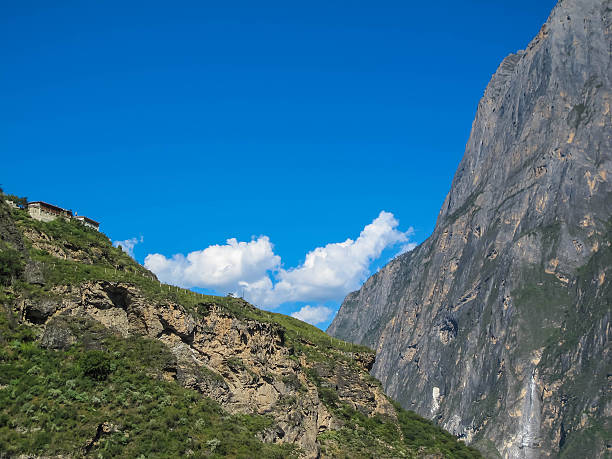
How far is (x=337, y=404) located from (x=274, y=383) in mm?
11619

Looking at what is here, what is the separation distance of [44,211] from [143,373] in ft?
98.0

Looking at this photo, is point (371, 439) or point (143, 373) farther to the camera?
point (371, 439)

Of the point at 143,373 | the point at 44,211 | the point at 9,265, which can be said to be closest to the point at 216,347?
the point at 143,373

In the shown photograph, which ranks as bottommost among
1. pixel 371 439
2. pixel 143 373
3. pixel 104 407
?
pixel 104 407

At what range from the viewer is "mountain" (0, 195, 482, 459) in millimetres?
40469

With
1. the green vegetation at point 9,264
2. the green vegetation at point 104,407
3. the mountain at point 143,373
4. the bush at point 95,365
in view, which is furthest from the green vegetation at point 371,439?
the green vegetation at point 9,264

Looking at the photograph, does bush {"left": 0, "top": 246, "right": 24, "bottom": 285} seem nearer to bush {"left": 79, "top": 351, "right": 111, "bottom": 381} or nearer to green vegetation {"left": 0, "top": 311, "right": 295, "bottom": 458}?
green vegetation {"left": 0, "top": 311, "right": 295, "bottom": 458}

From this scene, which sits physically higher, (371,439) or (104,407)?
(371,439)

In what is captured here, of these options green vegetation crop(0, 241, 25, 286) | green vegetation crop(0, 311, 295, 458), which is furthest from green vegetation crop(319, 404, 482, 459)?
green vegetation crop(0, 241, 25, 286)

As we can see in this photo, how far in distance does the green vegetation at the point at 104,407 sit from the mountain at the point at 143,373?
0.09 m

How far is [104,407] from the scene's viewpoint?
42.2 metres

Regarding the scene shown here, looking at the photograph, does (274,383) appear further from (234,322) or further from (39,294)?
(39,294)

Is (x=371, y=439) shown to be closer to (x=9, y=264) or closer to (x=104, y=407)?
(x=104, y=407)

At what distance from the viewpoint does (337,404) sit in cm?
6712
